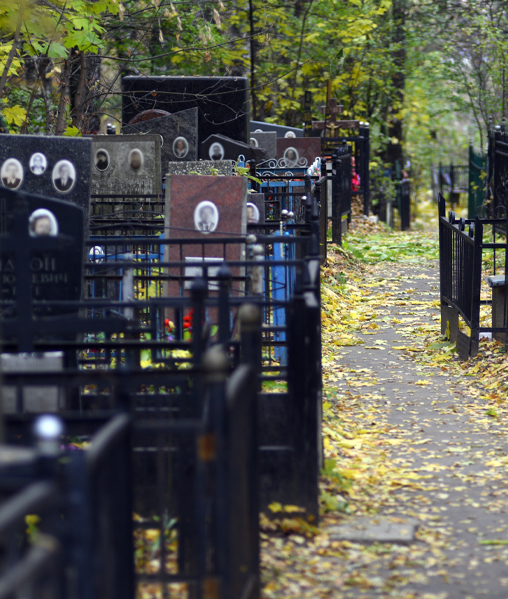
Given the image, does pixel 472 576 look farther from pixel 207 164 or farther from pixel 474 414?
pixel 207 164

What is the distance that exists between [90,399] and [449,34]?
22088mm

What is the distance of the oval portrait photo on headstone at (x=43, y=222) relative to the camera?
17.3 ft

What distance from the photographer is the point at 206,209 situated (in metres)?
7.13

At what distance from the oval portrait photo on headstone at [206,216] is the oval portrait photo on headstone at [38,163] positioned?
55.9 inches

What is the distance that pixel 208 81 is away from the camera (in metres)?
13.9

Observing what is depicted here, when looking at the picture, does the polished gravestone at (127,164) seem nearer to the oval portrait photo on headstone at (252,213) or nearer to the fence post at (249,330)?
the oval portrait photo on headstone at (252,213)

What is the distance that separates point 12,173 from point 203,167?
127 inches

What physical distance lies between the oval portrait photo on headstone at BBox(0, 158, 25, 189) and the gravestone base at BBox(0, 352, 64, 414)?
2925 millimetres

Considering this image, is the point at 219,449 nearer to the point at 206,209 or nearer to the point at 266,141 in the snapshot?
the point at 206,209

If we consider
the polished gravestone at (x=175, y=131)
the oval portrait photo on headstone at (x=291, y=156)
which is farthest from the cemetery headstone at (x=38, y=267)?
the oval portrait photo on headstone at (x=291, y=156)

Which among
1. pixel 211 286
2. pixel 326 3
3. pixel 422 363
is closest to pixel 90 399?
pixel 211 286

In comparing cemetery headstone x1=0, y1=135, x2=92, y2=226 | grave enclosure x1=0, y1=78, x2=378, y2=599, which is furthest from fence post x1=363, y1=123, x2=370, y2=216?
cemetery headstone x1=0, y1=135, x2=92, y2=226

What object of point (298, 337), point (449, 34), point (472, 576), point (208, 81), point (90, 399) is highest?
point (449, 34)

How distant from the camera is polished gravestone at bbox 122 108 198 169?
12.3 m
